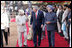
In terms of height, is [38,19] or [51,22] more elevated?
[38,19]

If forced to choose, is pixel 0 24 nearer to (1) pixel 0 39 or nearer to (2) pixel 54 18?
(1) pixel 0 39

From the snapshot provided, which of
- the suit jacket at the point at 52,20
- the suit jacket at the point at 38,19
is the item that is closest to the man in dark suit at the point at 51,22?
the suit jacket at the point at 52,20

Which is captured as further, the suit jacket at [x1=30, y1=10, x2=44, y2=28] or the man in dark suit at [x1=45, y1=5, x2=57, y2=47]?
the suit jacket at [x1=30, y1=10, x2=44, y2=28]

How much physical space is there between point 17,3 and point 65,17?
2546cm

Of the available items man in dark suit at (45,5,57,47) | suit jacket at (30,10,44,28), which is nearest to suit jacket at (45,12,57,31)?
man in dark suit at (45,5,57,47)

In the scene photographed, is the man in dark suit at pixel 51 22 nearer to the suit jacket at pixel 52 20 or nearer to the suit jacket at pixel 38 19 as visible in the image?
the suit jacket at pixel 52 20

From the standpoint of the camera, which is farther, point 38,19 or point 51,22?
point 38,19

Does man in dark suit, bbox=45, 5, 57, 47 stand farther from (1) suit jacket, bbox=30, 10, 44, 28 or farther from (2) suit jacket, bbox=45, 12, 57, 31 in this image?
(1) suit jacket, bbox=30, 10, 44, 28

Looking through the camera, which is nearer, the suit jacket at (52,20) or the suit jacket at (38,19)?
the suit jacket at (52,20)

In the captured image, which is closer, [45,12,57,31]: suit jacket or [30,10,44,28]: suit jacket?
[45,12,57,31]: suit jacket

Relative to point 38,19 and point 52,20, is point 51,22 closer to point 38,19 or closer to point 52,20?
point 52,20

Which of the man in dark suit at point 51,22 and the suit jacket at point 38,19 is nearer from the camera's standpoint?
the man in dark suit at point 51,22

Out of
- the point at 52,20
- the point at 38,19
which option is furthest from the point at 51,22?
the point at 38,19

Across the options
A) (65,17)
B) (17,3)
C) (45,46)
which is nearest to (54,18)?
(65,17)
